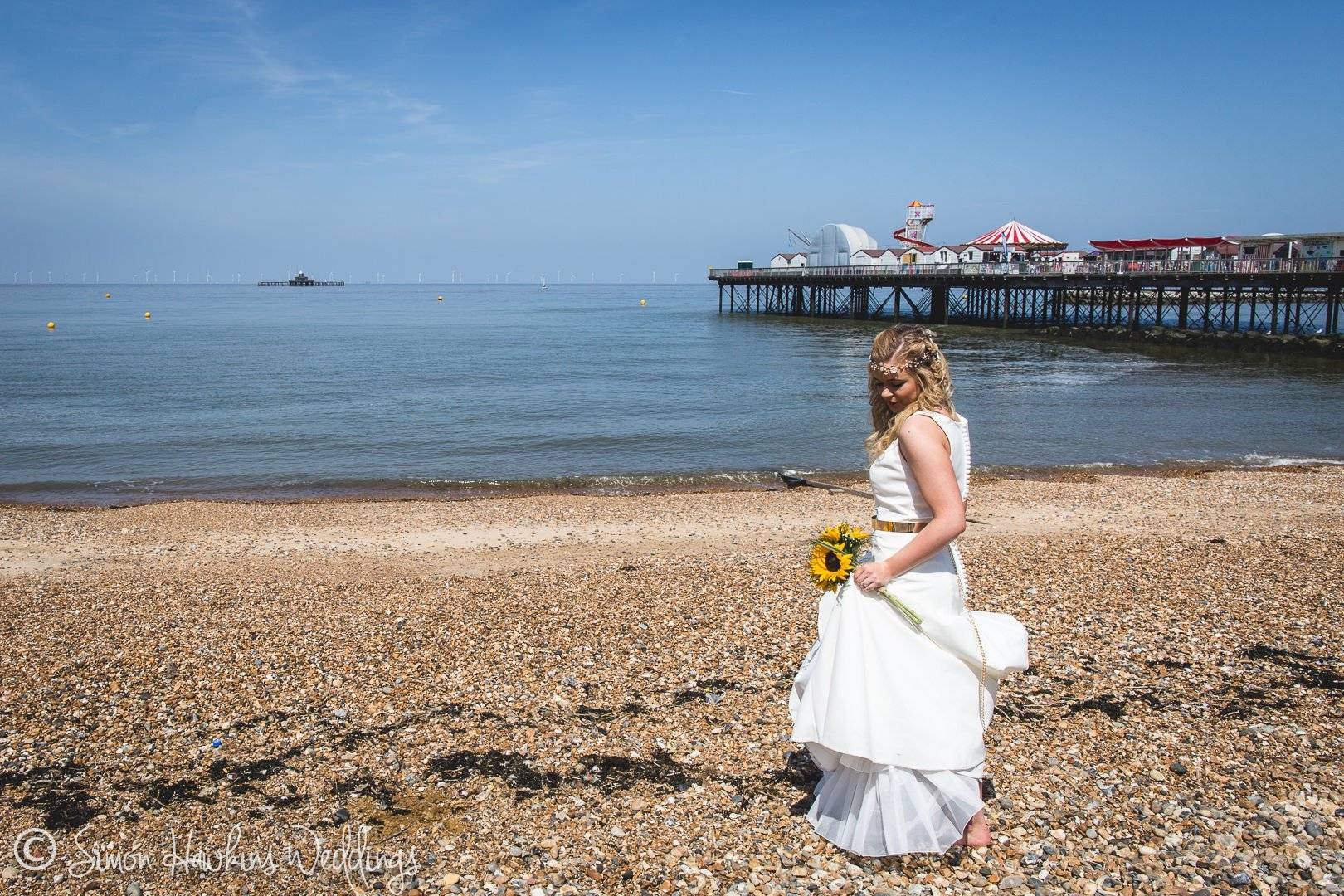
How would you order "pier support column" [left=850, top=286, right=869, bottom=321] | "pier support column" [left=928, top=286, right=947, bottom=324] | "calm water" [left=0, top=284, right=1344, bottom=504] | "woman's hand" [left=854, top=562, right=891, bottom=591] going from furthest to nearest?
"pier support column" [left=850, top=286, right=869, bottom=321], "pier support column" [left=928, top=286, right=947, bottom=324], "calm water" [left=0, top=284, right=1344, bottom=504], "woman's hand" [left=854, top=562, right=891, bottom=591]

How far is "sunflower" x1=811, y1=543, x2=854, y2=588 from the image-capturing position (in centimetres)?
351

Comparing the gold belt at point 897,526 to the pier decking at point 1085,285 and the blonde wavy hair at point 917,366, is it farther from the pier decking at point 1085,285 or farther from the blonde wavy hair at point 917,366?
the pier decking at point 1085,285

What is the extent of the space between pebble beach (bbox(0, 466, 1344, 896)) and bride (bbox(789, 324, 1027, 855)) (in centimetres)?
34

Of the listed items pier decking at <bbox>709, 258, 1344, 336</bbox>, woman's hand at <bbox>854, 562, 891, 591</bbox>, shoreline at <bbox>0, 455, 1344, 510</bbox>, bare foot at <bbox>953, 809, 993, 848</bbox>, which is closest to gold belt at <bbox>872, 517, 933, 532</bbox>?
woman's hand at <bbox>854, 562, 891, 591</bbox>

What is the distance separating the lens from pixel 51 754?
15.9 ft

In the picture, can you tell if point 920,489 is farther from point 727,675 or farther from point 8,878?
point 8,878

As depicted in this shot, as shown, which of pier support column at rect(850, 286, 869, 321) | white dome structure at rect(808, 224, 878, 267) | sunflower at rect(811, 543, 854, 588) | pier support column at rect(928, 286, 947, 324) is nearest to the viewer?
sunflower at rect(811, 543, 854, 588)

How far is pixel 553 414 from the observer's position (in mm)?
→ 24453

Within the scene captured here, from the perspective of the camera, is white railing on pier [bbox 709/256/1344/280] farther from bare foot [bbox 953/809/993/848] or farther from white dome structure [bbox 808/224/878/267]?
bare foot [bbox 953/809/993/848]

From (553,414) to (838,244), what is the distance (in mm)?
56524

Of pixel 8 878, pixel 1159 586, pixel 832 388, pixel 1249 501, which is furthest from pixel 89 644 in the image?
pixel 832 388

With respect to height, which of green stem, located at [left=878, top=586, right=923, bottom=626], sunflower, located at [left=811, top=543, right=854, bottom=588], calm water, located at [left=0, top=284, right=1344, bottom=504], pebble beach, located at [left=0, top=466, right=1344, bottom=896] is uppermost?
sunflower, located at [left=811, top=543, right=854, bottom=588]

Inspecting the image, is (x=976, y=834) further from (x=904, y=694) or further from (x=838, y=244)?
(x=838, y=244)

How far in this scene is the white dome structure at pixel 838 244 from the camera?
75000 millimetres
